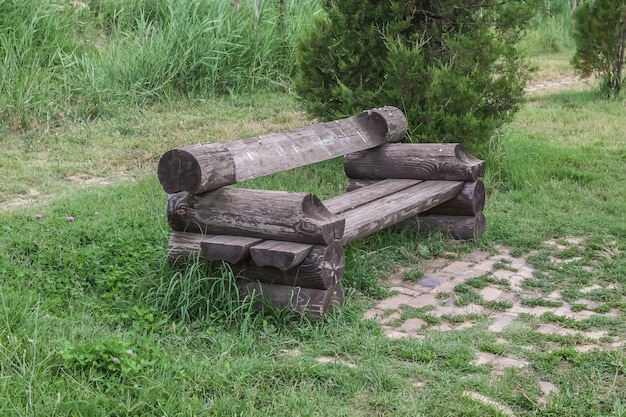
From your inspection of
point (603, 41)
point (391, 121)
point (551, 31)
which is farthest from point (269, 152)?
point (551, 31)

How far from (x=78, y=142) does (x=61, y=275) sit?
12.6 ft

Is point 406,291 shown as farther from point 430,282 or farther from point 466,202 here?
point 466,202

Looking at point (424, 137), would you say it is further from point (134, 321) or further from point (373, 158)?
point (134, 321)

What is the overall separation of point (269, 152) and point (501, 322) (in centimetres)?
169

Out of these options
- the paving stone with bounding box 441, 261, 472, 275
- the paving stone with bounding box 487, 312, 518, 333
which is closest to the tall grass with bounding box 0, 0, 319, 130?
the paving stone with bounding box 441, 261, 472, 275

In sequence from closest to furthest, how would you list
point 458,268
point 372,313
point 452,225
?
1. point 372,313
2. point 458,268
3. point 452,225

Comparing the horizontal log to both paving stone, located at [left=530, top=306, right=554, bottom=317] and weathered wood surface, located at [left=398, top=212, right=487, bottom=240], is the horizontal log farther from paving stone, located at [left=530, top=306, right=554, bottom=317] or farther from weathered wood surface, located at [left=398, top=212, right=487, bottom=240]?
paving stone, located at [left=530, top=306, right=554, bottom=317]

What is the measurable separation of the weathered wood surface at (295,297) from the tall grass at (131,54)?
17.2 ft

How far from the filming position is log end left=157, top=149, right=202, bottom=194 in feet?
15.0

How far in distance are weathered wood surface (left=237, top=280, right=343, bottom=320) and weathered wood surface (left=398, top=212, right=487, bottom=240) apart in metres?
1.91

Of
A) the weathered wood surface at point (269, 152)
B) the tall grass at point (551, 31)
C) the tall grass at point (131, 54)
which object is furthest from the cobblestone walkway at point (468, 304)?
the tall grass at point (551, 31)

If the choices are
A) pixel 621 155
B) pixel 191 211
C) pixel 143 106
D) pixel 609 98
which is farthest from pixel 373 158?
pixel 609 98

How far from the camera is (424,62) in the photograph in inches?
299

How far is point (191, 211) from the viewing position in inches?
188
